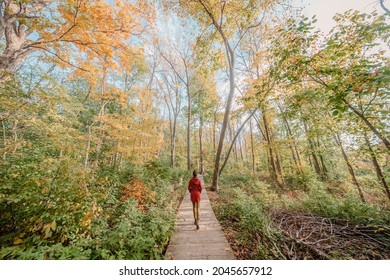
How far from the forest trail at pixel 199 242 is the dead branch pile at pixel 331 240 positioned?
140cm

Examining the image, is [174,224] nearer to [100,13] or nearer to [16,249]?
[16,249]

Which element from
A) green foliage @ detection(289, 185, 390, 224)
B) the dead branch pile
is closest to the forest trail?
the dead branch pile

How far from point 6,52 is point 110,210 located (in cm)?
487

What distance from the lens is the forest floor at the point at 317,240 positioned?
11.0ft

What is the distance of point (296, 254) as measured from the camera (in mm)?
3305

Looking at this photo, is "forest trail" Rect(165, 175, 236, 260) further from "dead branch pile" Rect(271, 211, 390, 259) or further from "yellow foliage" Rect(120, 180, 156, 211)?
"yellow foliage" Rect(120, 180, 156, 211)

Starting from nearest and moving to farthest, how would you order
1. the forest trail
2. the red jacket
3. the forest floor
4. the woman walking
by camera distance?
the forest trail < the forest floor < the woman walking < the red jacket

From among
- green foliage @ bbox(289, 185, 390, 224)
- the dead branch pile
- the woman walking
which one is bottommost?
the dead branch pile

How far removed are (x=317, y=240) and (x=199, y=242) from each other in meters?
3.01

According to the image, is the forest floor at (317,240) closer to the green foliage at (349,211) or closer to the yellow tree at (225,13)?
the green foliage at (349,211)

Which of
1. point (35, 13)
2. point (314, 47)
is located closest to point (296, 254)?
point (314, 47)

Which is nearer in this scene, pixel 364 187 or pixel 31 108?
pixel 31 108

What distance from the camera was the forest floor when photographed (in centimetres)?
334

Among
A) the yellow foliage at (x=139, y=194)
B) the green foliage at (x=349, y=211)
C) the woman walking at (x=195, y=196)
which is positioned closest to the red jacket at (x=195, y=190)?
the woman walking at (x=195, y=196)
